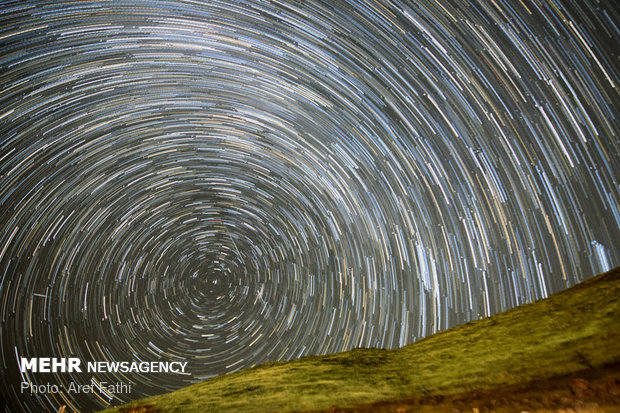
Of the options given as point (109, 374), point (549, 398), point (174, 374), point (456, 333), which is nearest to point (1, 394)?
point (109, 374)

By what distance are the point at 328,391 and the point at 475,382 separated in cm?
185

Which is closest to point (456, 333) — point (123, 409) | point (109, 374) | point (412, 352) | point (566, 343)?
point (412, 352)

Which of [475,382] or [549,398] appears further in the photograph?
[475,382]

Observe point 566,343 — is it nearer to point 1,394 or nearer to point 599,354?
point 599,354

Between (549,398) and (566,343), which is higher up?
(566,343)

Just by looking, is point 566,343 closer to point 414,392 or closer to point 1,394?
point 414,392

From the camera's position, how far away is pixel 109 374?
32.9m

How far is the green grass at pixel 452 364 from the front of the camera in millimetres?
4766

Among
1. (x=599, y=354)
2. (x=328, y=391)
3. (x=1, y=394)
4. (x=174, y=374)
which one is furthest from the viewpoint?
(x=174, y=374)

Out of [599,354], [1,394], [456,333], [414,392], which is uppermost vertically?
[456,333]

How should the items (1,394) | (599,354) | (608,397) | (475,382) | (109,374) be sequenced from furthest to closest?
1. (1,394)
2. (109,374)
3. (475,382)
4. (599,354)
5. (608,397)

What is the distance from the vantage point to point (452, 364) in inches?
223

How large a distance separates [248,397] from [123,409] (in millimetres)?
1776

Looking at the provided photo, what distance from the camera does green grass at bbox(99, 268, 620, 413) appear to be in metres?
4.77
